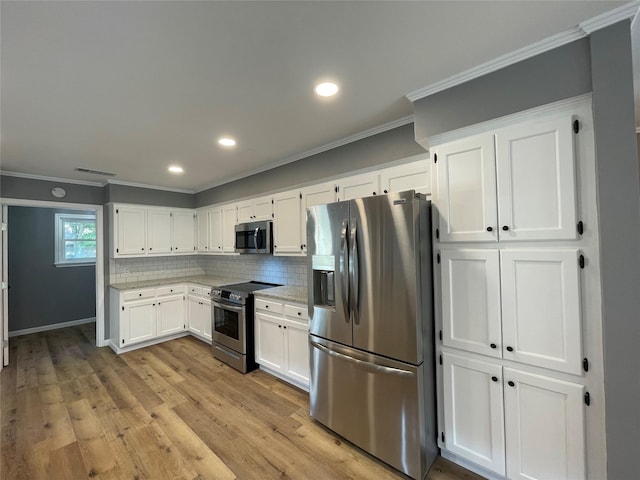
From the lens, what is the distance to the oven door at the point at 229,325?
337 centimetres

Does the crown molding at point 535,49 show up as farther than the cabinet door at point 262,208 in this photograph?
No

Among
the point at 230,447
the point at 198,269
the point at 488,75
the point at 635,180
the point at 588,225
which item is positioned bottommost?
the point at 230,447

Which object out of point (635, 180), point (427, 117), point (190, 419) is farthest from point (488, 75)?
point (190, 419)

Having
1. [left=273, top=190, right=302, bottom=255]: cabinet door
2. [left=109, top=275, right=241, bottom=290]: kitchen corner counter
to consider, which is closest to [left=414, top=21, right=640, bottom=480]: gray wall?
[left=273, top=190, right=302, bottom=255]: cabinet door

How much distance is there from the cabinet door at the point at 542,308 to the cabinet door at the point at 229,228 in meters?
3.55

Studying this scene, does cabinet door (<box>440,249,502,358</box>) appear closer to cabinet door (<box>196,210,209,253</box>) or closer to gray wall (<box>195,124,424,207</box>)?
gray wall (<box>195,124,424,207</box>)

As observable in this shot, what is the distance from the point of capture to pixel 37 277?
507 centimetres

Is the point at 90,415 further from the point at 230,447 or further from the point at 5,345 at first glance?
the point at 5,345

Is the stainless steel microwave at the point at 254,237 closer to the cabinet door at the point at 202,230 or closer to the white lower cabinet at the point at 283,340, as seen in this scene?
the white lower cabinet at the point at 283,340

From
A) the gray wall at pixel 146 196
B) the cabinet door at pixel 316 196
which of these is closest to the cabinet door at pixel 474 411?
the cabinet door at pixel 316 196

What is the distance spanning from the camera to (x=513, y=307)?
5.35ft

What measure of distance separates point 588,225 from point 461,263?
2.11 ft

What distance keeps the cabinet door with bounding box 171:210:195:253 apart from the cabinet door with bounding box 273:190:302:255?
239cm

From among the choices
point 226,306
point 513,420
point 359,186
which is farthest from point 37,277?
point 513,420
